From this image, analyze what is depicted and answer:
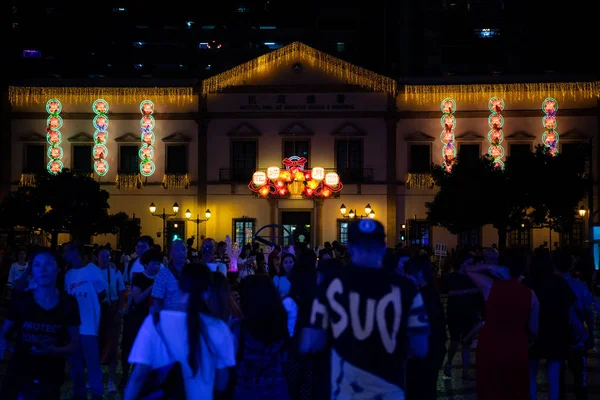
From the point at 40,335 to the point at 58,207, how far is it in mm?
30053

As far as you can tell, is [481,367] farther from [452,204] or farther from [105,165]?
[105,165]

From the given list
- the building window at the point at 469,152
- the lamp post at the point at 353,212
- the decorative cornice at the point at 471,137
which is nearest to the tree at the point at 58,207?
the lamp post at the point at 353,212

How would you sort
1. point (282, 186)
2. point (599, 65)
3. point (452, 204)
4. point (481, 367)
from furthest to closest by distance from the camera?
point (599, 65), point (282, 186), point (452, 204), point (481, 367)

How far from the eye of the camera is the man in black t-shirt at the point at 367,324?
446cm

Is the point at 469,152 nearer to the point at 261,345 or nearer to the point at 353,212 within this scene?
the point at 353,212

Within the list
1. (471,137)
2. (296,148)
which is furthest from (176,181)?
(471,137)

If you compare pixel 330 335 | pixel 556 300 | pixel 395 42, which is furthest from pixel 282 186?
pixel 330 335

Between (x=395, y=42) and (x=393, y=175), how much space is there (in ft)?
63.5

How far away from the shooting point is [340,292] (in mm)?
4484

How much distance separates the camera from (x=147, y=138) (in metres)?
40.4

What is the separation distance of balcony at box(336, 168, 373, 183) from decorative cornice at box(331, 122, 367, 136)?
1.67 meters

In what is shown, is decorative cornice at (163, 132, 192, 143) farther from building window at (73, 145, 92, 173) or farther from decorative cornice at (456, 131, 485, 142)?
decorative cornice at (456, 131, 485, 142)

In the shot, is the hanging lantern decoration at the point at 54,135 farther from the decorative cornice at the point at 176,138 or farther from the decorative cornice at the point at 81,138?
the decorative cornice at the point at 176,138

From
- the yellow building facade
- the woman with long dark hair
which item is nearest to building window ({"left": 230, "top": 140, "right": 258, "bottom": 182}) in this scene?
the yellow building facade
